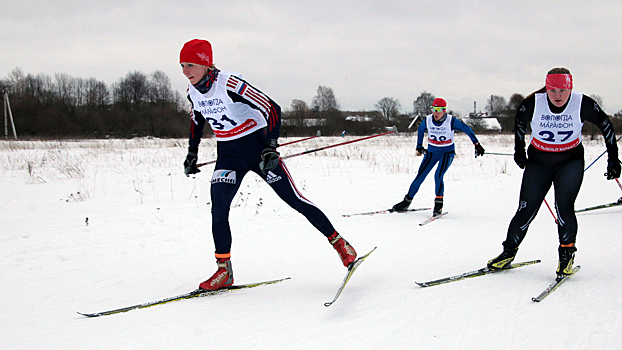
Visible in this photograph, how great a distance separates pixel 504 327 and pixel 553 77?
85.6 inches

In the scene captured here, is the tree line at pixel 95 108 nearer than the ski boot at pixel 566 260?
No

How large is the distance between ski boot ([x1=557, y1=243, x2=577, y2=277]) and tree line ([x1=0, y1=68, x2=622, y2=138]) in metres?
40.3

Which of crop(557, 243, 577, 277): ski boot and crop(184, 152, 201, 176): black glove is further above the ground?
crop(184, 152, 201, 176): black glove

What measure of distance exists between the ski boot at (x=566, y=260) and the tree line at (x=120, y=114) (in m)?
40.3

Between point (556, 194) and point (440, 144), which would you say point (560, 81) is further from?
point (440, 144)

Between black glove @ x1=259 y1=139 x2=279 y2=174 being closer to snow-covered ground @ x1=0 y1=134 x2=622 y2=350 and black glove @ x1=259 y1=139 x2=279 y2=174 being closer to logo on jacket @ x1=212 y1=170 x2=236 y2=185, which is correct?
logo on jacket @ x1=212 y1=170 x2=236 y2=185

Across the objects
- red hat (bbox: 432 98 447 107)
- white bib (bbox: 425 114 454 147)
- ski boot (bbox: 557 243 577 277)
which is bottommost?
ski boot (bbox: 557 243 577 277)

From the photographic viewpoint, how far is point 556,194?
3395 mm

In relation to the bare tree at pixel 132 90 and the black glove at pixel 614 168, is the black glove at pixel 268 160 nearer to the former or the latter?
the black glove at pixel 614 168

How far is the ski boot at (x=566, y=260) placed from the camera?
320 centimetres

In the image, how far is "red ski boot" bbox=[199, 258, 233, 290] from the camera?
3.14 metres

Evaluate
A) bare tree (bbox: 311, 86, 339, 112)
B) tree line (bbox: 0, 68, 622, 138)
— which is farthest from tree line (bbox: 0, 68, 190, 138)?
bare tree (bbox: 311, 86, 339, 112)

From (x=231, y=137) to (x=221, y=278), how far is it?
4.02ft

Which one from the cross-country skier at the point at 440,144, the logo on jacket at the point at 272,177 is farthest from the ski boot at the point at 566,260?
the cross-country skier at the point at 440,144
